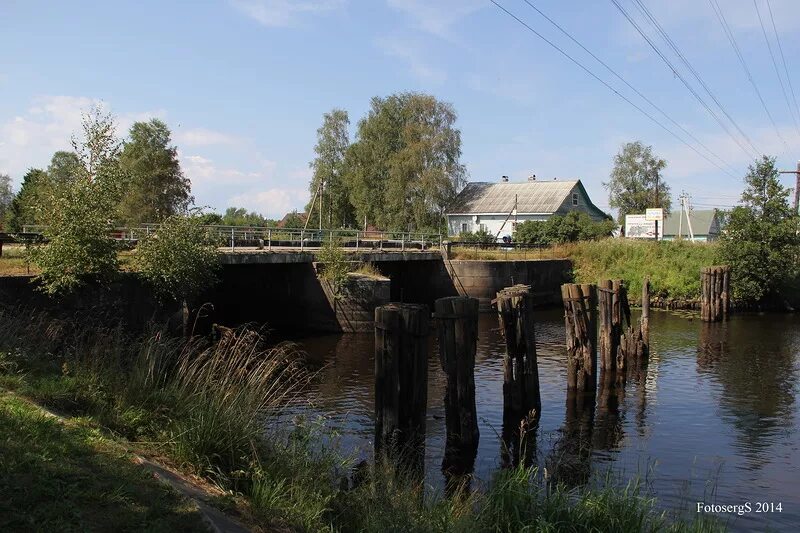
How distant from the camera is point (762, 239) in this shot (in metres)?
33.8

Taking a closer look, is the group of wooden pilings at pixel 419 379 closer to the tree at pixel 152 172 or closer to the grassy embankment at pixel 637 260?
the grassy embankment at pixel 637 260

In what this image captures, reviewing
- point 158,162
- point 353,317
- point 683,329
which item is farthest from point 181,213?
point 158,162

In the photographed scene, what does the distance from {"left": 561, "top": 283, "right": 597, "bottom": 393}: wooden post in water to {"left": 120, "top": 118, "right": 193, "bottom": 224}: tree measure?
48.3m

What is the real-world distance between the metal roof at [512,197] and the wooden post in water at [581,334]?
159ft

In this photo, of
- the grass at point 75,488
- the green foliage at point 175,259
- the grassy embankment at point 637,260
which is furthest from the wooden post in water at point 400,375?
the grassy embankment at point 637,260

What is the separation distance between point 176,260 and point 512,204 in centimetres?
5067

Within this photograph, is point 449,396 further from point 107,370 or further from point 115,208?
point 115,208

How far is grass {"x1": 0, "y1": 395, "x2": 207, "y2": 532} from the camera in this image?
4625 millimetres

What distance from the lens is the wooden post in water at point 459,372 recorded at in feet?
35.4

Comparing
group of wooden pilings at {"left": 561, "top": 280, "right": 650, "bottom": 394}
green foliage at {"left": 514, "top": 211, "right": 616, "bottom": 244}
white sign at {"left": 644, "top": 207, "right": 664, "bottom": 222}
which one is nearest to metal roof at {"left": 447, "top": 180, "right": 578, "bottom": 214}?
green foliage at {"left": 514, "top": 211, "right": 616, "bottom": 244}

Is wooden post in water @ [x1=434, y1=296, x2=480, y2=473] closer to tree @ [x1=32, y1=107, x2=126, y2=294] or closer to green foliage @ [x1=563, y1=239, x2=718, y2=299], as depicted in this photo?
tree @ [x1=32, y1=107, x2=126, y2=294]

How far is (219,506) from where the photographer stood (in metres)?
5.59

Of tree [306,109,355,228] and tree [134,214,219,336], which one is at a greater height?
tree [306,109,355,228]

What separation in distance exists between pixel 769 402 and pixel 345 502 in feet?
42.0
